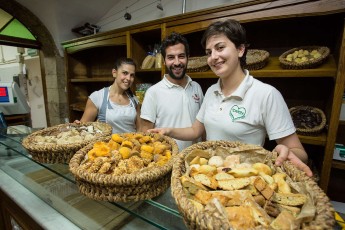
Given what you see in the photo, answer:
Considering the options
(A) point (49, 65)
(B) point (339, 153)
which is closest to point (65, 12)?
(A) point (49, 65)

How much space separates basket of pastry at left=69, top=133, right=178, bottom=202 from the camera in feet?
1.83

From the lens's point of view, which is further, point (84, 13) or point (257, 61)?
point (84, 13)

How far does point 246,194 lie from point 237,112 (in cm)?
61

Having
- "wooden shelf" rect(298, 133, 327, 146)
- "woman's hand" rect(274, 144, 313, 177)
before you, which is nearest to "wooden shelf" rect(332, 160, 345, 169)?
"wooden shelf" rect(298, 133, 327, 146)

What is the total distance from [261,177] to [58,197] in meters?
0.84

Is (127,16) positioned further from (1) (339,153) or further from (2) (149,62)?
(1) (339,153)

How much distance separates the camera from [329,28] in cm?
169

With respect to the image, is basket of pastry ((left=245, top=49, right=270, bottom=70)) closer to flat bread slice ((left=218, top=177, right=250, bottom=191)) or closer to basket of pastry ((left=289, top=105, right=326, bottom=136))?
basket of pastry ((left=289, top=105, right=326, bottom=136))

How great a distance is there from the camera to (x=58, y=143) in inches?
34.4

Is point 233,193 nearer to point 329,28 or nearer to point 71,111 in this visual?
point 329,28

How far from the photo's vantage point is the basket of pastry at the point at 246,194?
0.38 meters

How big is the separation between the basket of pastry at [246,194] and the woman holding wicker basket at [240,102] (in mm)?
354

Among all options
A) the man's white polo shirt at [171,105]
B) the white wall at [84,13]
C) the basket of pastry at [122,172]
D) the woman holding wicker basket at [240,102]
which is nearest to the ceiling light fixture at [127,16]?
the white wall at [84,13]

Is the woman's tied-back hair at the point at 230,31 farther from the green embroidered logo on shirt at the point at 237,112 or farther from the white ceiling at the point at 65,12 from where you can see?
the white ceiling at the point at 65,12
